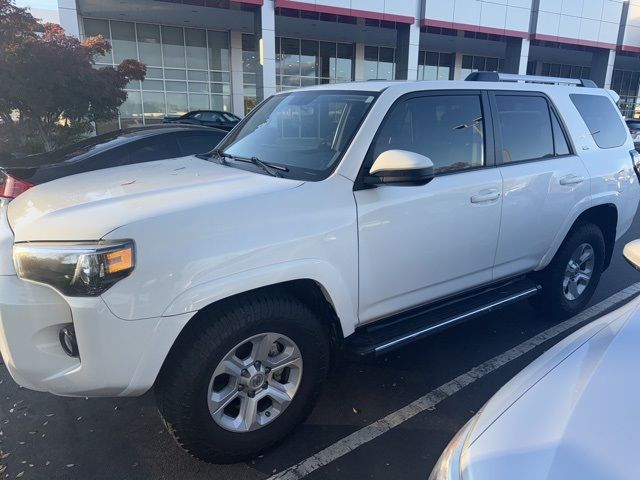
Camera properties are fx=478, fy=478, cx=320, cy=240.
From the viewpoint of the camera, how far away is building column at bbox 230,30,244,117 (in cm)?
2314

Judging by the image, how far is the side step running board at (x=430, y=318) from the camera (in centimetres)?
281

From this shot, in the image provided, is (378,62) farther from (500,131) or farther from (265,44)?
(500,131)

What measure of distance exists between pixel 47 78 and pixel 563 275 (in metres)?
12.1

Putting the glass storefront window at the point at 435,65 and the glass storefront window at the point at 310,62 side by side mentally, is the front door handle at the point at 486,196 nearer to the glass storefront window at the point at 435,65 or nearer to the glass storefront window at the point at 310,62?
the glass storefront window at the point at 310,62

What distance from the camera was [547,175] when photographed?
3.70m

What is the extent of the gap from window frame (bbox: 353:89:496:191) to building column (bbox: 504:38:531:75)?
22921 mm

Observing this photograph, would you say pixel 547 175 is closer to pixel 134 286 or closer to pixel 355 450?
pixel 355 450

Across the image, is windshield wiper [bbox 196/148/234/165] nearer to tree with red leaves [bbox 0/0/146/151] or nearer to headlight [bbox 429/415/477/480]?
headlight [bbox 429/415/477/480]

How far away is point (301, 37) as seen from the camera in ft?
79.5

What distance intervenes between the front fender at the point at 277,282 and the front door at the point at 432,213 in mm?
146

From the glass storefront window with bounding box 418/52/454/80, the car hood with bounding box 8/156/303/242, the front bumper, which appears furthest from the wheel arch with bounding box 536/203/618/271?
the glass storefront window with bounding box 418/52/454/80

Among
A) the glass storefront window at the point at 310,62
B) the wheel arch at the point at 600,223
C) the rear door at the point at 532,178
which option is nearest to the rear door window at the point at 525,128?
the rear door at the point at 532,178

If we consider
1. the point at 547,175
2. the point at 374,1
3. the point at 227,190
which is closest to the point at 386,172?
the point at 227,190

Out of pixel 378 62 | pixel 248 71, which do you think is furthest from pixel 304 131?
pixel 378 62
